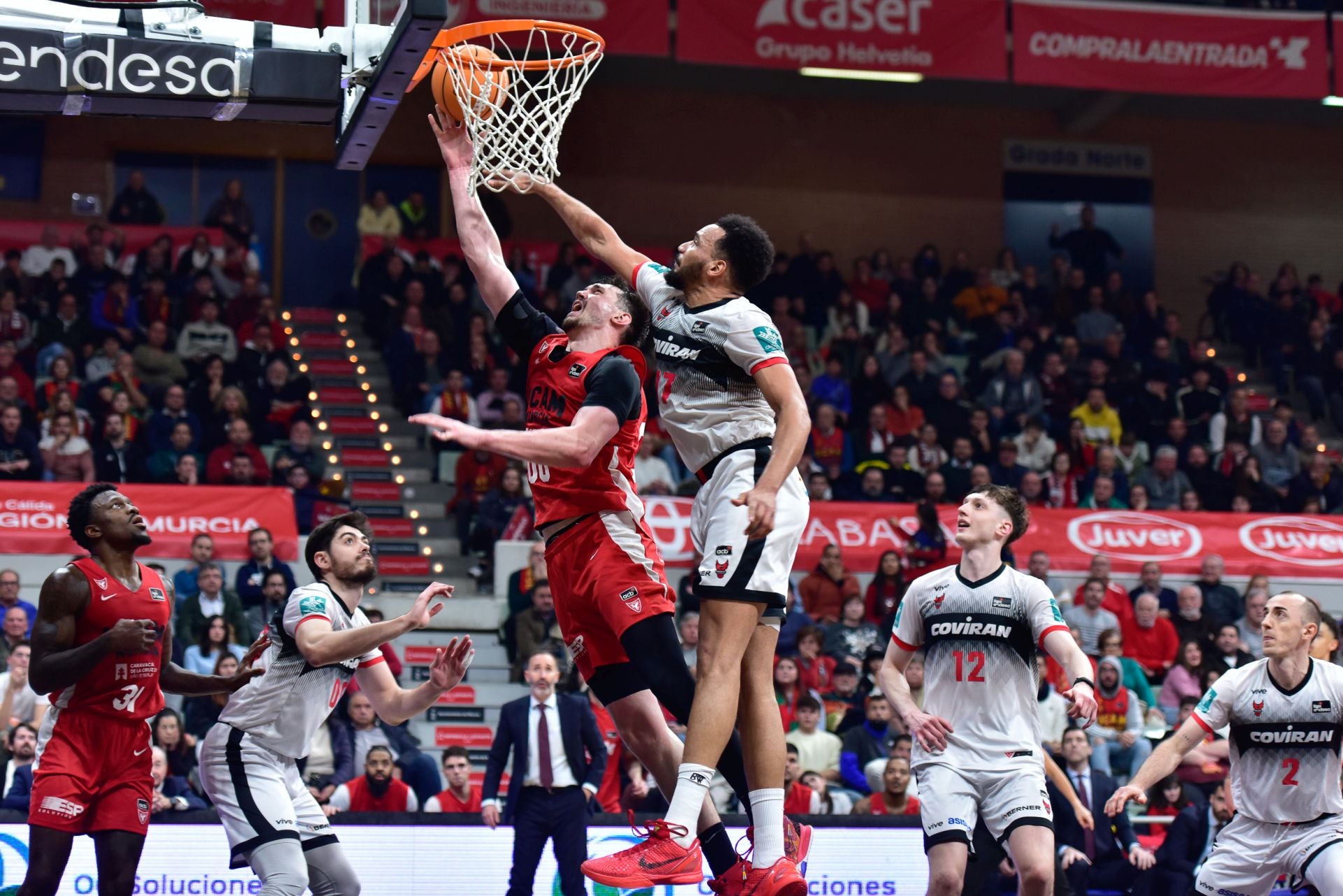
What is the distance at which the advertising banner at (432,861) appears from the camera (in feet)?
38.0

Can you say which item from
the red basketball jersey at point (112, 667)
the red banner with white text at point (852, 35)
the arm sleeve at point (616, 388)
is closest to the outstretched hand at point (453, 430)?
the arm sleeve at point (616, 388)

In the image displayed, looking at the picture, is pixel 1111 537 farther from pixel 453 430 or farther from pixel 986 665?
pixel 453 430

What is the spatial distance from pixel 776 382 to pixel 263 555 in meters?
10.5

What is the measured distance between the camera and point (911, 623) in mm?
8617

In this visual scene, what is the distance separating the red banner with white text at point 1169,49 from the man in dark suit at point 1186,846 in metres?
11.9

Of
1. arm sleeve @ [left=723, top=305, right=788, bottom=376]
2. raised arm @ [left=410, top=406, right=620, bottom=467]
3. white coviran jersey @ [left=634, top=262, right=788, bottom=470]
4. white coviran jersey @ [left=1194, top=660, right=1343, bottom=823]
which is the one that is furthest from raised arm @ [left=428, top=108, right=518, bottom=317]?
white coviran jersey @ [left=1194, top=660, right=1343, bottom=823]

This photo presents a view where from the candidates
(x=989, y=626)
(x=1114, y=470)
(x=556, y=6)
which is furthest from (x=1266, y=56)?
(x=989, y=626)

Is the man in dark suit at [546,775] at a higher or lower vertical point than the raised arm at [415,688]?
lower

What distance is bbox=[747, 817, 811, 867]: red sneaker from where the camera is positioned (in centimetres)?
666

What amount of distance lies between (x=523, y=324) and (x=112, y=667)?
8.62 feet

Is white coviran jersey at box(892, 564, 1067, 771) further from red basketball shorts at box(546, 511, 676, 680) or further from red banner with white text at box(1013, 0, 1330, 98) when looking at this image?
red banner with white text at box(1013, 0, 1330, 98)

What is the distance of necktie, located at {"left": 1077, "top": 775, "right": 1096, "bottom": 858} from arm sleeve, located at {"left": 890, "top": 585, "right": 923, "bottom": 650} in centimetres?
525

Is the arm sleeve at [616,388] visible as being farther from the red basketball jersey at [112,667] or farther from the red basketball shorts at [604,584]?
the red basketball jersey at [112,667]

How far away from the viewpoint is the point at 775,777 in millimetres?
6531
